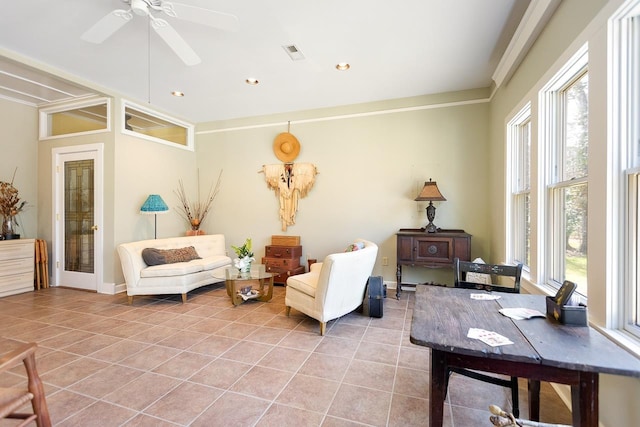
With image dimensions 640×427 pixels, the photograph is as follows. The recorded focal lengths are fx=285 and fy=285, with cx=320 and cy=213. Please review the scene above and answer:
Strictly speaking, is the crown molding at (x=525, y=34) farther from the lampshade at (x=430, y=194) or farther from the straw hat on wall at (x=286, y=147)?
the straw hat on wall at (x=286, y=147)

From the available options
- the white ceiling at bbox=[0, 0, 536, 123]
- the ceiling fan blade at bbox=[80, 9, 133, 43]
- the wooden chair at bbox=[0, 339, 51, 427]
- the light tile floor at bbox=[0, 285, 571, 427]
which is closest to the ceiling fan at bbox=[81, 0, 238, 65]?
the ceiling fan blade at bbox=[80, 9, 133, 43]

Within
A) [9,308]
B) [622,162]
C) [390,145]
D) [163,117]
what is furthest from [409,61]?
[9,308]

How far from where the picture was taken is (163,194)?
486 cm

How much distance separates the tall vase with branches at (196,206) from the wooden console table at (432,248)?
3529 mm

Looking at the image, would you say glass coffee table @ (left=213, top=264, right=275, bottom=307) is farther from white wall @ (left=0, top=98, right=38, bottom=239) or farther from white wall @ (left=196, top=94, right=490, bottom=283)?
white wall @ (left=0, top=98, right=38, bottom=239)

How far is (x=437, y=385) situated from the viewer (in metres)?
1.16

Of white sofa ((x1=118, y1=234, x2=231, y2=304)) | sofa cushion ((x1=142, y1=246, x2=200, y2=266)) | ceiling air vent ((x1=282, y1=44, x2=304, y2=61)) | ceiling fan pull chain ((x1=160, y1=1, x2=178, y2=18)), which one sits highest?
ceiling air vent ((x1=282, y1=44, x2=304, y2=61))

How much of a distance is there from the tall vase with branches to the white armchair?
2915 mm

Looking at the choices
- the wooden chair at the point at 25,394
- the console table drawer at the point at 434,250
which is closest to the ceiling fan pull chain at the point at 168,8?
the wooden chair at the point at 25,394

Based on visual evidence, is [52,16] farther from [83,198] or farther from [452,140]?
[452,140]

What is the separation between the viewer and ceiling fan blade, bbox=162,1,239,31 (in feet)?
6.68

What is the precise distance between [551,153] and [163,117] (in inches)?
210

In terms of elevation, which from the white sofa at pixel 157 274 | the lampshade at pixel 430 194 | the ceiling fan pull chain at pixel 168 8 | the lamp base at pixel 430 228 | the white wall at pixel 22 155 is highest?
the ceiling fan pull chain at pixel 168 8

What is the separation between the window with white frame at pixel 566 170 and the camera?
185cm
